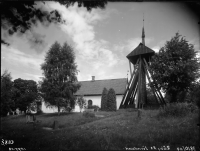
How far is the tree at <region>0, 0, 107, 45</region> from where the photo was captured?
10.7 feet

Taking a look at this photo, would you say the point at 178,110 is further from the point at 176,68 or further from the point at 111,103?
the point at 111,103

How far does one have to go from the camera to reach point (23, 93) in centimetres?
489

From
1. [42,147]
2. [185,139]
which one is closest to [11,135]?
[42,147]

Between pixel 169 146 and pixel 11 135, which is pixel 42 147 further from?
pixel 169 146

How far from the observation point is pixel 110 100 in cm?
1986

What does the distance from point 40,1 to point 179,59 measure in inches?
405

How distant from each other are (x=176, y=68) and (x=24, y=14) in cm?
923

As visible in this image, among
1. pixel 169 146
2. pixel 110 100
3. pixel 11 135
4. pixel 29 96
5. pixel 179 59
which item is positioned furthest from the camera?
pixel 110 100

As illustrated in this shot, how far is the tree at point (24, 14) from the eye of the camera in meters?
3.26

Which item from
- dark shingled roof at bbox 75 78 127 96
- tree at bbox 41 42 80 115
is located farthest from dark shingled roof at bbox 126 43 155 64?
dark shingled roof at bbox 75 78 127 96

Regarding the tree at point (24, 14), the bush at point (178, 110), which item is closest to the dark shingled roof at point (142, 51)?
the bush at point (178, 110)

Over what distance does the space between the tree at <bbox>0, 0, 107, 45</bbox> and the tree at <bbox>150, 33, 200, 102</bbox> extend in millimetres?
6858

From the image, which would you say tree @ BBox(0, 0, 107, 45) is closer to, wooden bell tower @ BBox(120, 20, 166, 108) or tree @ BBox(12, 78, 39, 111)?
tree @ BBox(12, 78, 39, 111)

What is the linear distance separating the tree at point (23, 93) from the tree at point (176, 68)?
803 centimetres
